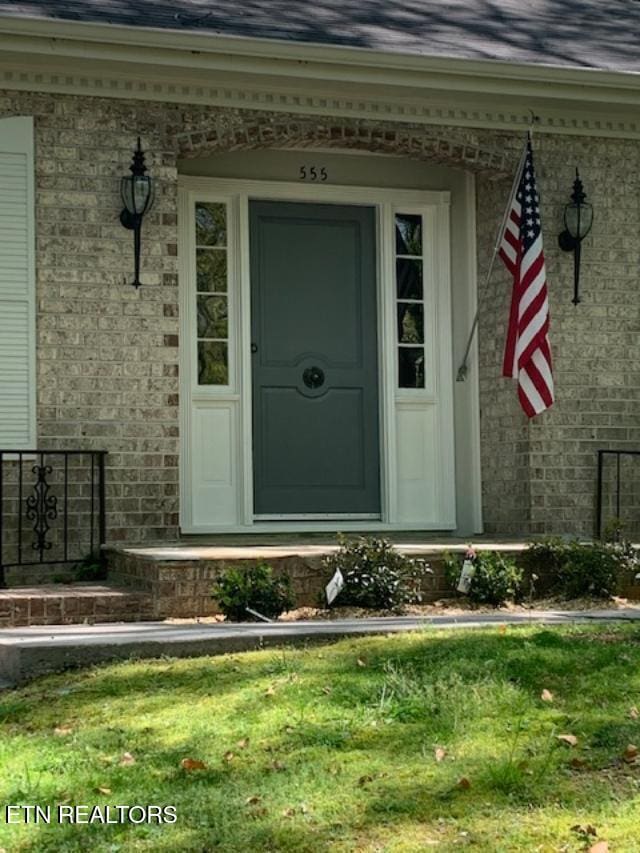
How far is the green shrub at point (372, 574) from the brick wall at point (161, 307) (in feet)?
5.56

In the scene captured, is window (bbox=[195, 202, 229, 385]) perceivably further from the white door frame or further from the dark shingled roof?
the dark shingled roof

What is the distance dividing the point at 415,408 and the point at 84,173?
3.05m

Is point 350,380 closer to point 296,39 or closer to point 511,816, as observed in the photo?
point 296,39

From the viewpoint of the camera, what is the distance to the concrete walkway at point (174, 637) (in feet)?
20.2

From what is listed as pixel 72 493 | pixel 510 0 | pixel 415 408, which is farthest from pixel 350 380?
pixel 510 0

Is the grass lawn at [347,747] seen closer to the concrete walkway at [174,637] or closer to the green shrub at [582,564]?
the concrete walkway at [174,637]

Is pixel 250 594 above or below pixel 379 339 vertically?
below

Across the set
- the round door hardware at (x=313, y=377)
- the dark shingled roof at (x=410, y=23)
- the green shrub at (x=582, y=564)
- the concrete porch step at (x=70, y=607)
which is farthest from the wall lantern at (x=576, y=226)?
the concrete porch step at (x=70, y=607)

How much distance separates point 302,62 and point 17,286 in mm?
2336

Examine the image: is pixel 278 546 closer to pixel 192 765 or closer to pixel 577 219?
pixel 577 219

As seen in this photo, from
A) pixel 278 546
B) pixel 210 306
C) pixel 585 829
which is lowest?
pixel 585 829

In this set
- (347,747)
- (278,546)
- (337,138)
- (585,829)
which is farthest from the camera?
(337,138)

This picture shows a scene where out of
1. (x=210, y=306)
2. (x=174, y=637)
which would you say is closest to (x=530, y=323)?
(x=210, y=306)

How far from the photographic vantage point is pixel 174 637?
645 cm
